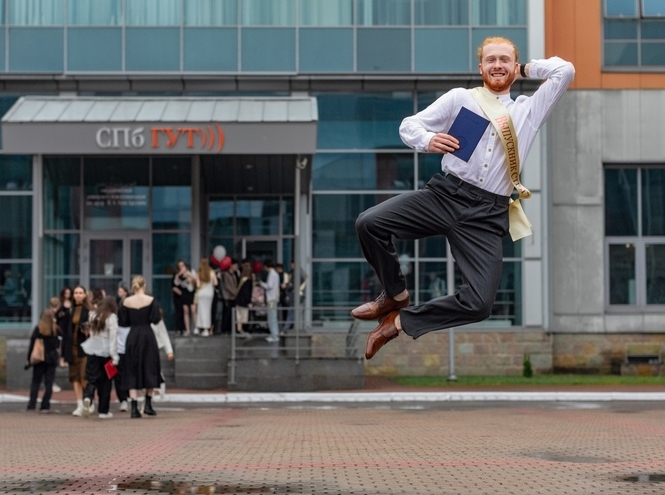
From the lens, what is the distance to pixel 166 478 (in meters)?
10.6

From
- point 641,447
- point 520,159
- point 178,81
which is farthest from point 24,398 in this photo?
point 520,159

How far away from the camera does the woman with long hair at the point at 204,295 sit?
2638 cm

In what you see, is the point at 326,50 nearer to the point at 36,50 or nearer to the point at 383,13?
the point at 383,13

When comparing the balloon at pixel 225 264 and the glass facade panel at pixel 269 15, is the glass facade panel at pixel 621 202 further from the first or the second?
the balloon at pixel 225 264

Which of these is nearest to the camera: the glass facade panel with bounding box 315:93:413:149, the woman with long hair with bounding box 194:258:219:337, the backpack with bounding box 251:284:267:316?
the woman with long hair with bounding box 194:258:219:337

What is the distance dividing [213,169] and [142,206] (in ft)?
6.37

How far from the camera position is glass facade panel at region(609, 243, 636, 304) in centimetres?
3100

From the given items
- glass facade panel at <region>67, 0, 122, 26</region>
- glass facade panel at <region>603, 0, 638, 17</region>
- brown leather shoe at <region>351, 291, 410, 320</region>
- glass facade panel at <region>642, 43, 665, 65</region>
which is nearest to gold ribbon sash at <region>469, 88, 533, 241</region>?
brown leather shoe at <region>351, 291, 410, 320</region>

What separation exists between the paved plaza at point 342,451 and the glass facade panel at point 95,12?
38.4 feet

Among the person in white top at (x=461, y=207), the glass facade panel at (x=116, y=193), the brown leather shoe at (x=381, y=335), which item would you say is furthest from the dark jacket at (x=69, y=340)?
the person in white top at (x=461, y=207)

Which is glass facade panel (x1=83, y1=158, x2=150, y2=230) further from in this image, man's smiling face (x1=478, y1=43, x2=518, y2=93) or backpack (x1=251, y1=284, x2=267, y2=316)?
man's smiling face (x1=478, y1=43, x2=518, y2=93)

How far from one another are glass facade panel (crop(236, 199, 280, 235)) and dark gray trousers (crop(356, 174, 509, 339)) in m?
24.3

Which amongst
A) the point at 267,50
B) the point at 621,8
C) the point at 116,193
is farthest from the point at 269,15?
the point at 621,8

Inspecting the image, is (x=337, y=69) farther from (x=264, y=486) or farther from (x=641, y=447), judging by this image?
(x=264, y=486)
